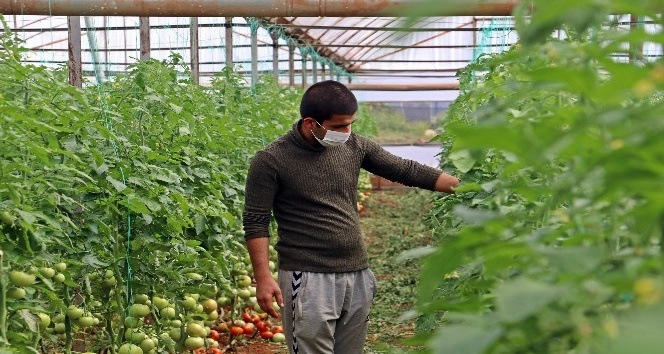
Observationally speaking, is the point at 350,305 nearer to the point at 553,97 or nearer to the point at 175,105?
the point at 175,105

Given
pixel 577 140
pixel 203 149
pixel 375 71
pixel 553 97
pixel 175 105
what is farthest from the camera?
pixel 375 71

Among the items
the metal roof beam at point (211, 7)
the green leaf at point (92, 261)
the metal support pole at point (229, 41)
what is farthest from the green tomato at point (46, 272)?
the metal support pole at point (229, 41)

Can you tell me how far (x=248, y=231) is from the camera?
4301 mm

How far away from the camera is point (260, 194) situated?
14.0 feet

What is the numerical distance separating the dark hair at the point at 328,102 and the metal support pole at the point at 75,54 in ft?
6.93

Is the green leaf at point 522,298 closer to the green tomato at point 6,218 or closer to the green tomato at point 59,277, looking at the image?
the green tomato at point 6,218

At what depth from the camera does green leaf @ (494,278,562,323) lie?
39.8 inches

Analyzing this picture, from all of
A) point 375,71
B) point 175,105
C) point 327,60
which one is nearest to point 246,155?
point 175,105

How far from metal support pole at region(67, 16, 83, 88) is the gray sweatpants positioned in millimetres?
2144

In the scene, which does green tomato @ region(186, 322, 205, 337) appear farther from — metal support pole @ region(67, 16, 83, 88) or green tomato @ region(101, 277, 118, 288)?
metal support pole @ region(67, 16, 83, 88)

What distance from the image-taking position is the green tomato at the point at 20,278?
319 cm

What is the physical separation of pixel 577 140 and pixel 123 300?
3.72 metres

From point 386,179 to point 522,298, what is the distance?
4.94 meters

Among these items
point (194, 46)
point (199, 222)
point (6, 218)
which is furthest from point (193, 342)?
point (194, 46)
